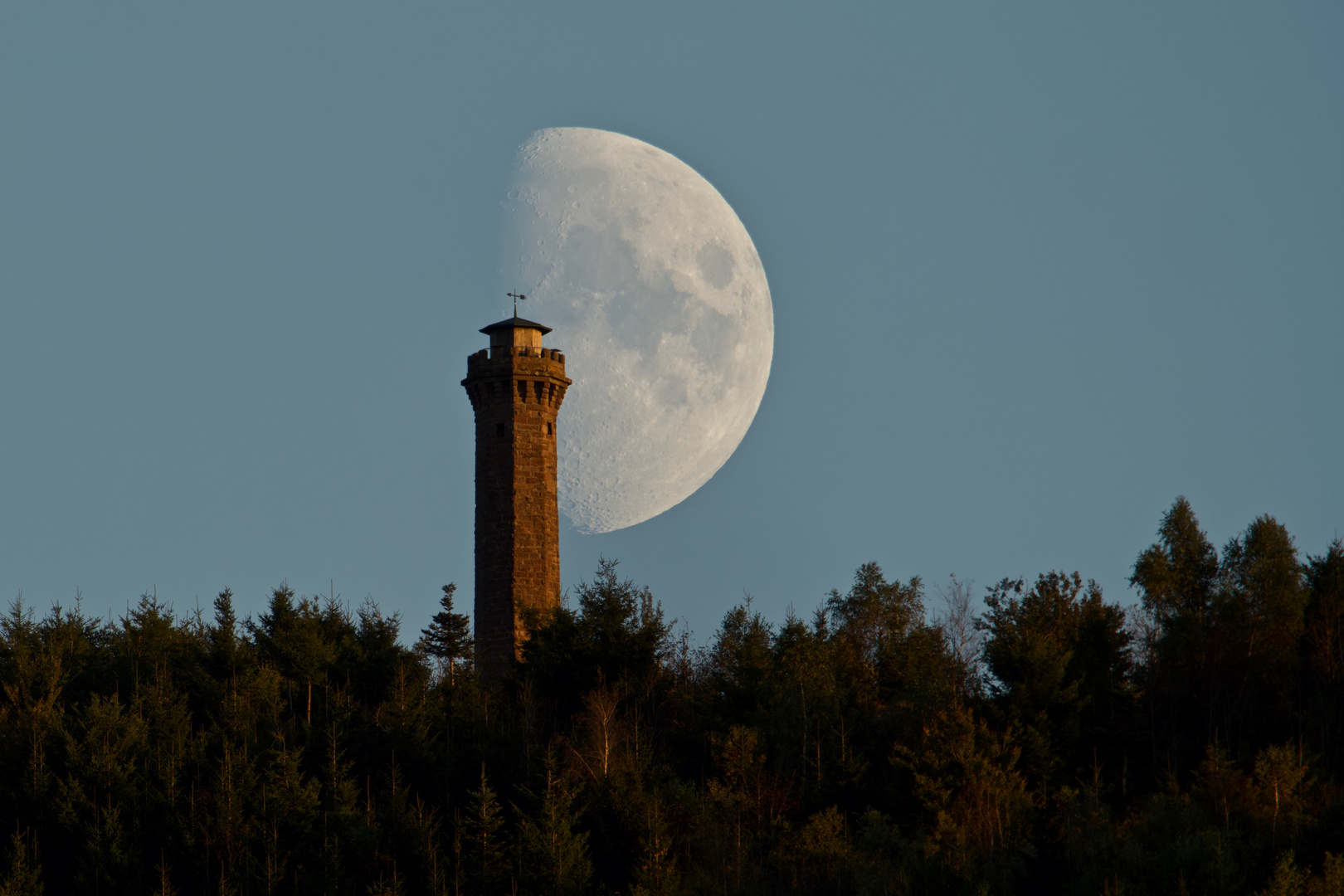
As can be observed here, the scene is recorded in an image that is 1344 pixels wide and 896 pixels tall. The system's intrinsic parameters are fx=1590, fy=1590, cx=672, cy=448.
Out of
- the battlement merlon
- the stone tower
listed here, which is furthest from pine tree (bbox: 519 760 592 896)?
the battlement merlon

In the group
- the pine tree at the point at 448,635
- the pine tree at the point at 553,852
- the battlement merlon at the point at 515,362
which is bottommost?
the pine tree at the point at 553,852

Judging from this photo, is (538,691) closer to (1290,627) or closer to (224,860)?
(224,860)

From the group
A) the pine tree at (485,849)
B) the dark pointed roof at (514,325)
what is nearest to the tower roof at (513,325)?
the dark pointed roof at (514,325)

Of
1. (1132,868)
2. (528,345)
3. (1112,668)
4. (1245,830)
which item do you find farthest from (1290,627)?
(528,345)

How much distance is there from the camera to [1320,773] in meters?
54.7

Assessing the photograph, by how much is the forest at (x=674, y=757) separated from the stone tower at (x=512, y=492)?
1.78 meters

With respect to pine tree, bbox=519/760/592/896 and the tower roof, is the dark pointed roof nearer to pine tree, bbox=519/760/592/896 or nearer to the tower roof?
the tower roof

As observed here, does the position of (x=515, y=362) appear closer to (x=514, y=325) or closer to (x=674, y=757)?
(x=514, y=325)

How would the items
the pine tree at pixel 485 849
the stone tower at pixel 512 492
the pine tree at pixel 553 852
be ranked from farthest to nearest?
the stone tower at pixel 512 492 < the pine tree at pixel 485 849 < the pine tree at pixel 553 852

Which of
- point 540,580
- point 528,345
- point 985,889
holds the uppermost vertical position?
point 528,345

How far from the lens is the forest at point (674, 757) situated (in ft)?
161

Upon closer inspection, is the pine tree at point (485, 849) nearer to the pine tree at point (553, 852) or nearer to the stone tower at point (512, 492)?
the pine tree at point (553, 852)

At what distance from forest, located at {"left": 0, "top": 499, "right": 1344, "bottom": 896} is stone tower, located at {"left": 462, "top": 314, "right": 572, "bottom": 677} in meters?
1.78

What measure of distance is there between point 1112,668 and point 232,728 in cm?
3203
